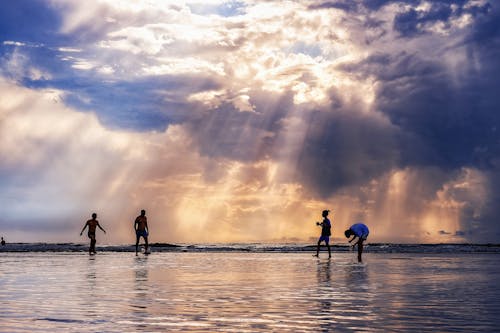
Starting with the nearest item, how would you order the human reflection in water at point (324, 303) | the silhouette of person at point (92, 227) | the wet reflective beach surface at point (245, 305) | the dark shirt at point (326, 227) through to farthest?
the wet reflective beach surface at point (245, 305) → the human reflection in water at point (324, 303) → the dark shirt at point (326, 227) → the silhouette of person at point (92, 227)

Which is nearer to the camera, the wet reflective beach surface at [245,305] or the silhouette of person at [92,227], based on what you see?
the wet reflective beach surface at [245,305]

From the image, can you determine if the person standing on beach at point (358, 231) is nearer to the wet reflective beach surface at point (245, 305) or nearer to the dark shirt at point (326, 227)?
the dark shirt at point (326, 227)

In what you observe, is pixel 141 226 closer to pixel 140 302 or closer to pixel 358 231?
pixel 358 231

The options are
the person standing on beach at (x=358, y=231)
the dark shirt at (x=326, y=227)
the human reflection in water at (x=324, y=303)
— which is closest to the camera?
the human reflection in water at (x=324, y=303)

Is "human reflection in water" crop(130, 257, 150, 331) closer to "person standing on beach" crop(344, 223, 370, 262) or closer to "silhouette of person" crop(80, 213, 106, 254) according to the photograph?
"person standing on beach" crop(344, 223, 370, 262)

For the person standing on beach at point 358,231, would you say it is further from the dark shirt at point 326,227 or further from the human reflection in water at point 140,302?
the human reflection in water at point 140,302

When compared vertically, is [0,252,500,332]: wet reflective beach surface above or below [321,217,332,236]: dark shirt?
below

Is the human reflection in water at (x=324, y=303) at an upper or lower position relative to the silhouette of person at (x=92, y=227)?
lower

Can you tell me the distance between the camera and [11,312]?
9.34 metres

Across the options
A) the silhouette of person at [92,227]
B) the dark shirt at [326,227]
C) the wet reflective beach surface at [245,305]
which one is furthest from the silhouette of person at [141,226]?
the wet reflective beach surface at [245,305]

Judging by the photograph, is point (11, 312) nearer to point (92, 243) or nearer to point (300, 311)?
point (300, 311)

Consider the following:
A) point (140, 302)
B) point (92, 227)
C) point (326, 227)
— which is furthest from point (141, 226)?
point (140, 302)

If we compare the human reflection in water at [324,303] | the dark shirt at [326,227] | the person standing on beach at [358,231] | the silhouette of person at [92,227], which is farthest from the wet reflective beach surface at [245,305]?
the silhouette of person at [92,227]

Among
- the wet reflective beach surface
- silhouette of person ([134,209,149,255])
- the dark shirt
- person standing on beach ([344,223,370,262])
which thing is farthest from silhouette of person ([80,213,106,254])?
the wet reflective beach surface
